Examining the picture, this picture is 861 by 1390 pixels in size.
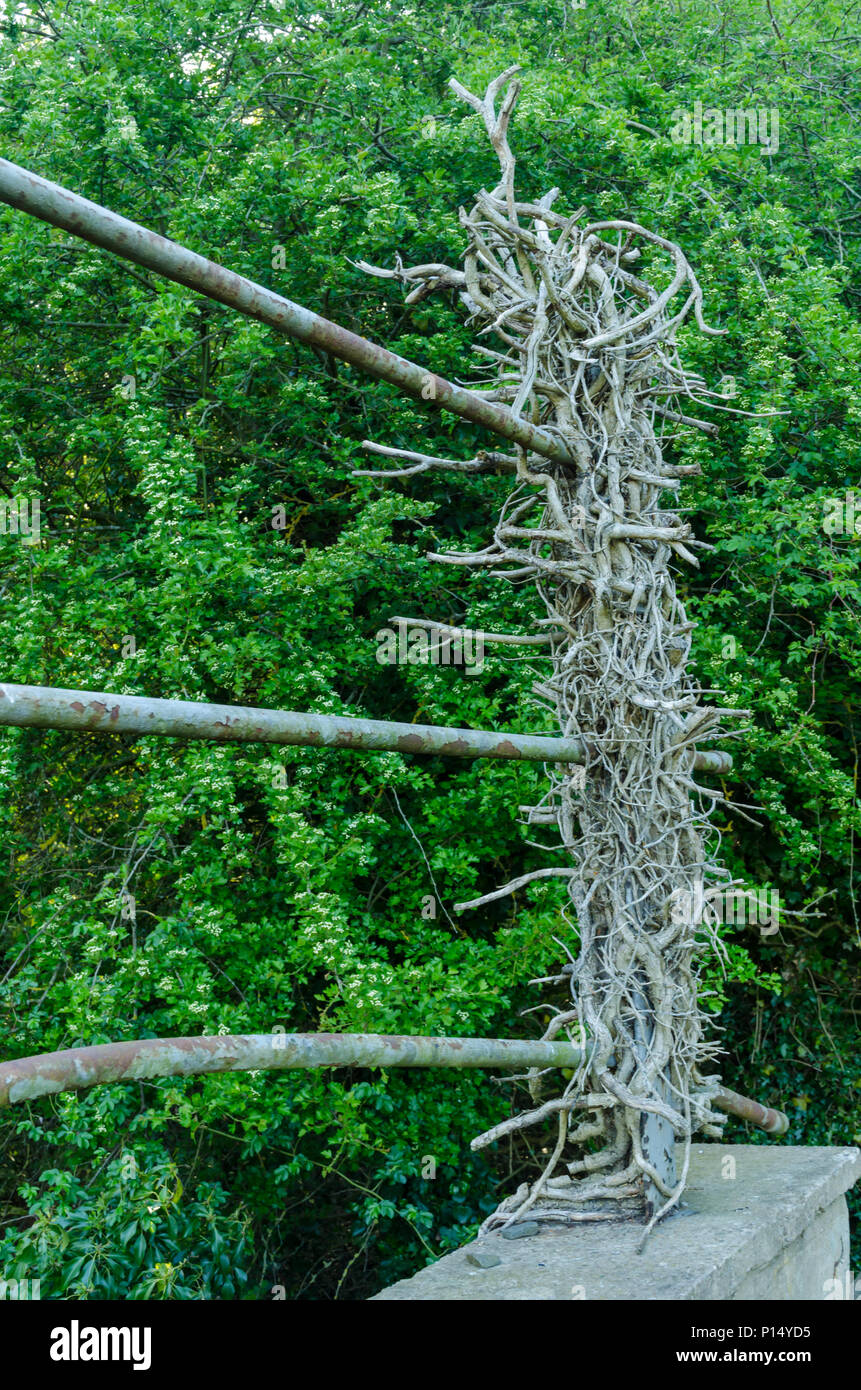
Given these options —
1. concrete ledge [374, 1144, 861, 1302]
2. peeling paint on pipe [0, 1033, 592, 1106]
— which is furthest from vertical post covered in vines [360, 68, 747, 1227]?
peeling paint on pipe [0, 1033, 592, 1106]

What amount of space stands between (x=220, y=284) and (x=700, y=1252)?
146 centimetres

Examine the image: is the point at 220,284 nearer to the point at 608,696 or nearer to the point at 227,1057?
the point at 227,1057

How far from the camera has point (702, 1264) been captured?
1.68m

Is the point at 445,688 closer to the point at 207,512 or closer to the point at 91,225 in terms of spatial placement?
the point at 207,512

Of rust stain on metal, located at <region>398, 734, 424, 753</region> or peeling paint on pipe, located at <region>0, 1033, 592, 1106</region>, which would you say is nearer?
peeling paint on pipe, located at <region>0, 1033, 592, 1106</region>

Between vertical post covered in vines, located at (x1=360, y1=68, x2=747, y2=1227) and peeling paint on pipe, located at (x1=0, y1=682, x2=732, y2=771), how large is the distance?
0.93 ft

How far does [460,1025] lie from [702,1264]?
233 cm

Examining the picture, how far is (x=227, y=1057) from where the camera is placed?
3.81 ft

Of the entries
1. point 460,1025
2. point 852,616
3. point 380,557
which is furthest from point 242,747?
point 852,616

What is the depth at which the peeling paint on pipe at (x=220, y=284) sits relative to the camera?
994 millimetres

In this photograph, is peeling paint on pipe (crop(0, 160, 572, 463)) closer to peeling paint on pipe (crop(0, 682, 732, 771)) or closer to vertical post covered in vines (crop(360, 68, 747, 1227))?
vertical post covered in vines (crop(360, 68, 747, 1227))

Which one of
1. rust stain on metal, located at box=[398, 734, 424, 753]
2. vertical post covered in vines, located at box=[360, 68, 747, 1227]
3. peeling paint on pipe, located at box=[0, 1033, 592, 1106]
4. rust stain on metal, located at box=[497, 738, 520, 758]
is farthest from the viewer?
vertical post covered in vines, located at box=[360, 68, 747, 1227]

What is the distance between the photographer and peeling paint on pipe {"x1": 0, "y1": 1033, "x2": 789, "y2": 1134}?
98cm

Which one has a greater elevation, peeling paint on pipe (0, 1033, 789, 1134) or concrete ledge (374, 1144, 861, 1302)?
peeling paint on pipe (0, 1033, 789, 1134)
